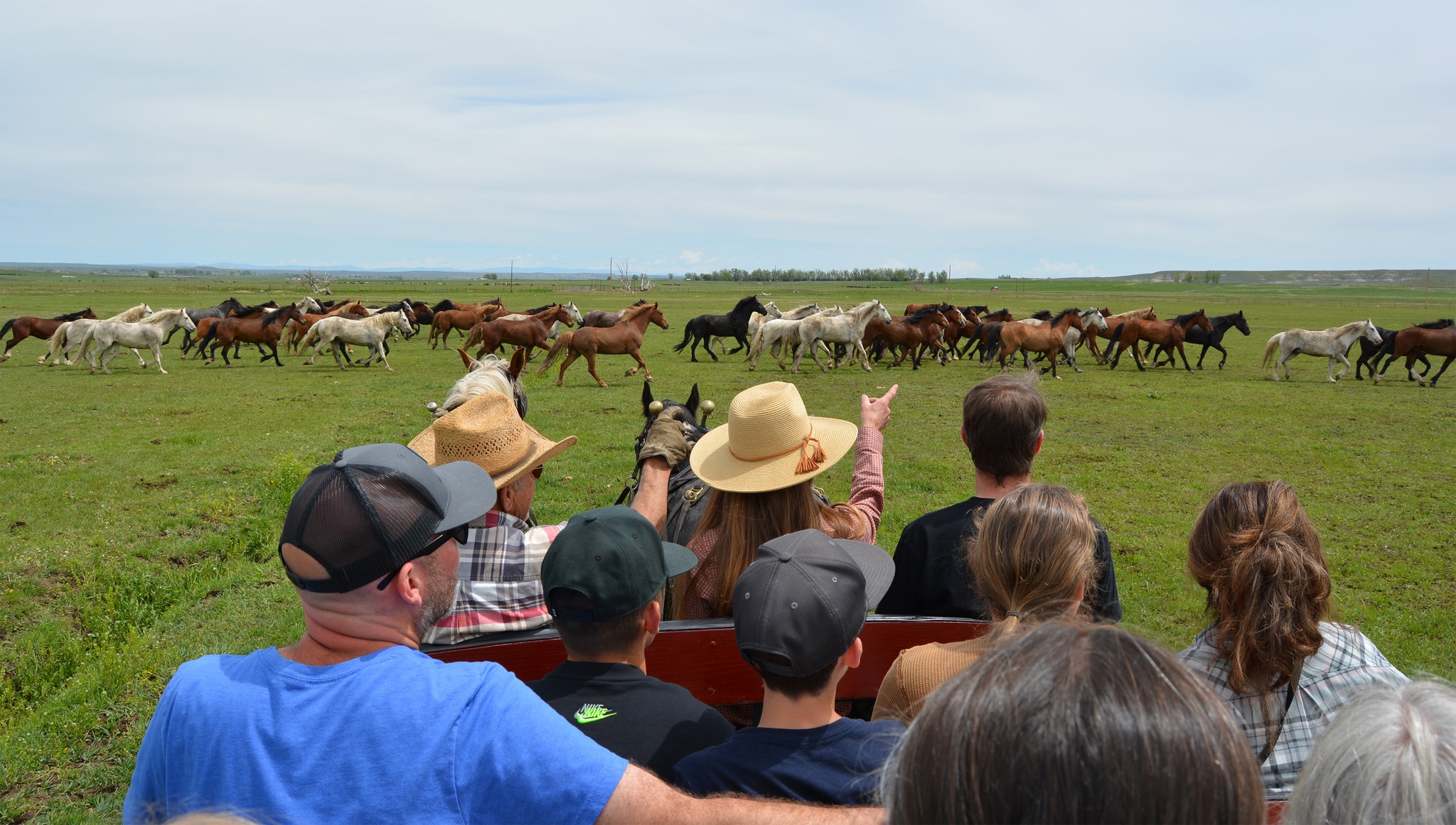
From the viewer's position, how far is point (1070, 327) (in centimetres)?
2066

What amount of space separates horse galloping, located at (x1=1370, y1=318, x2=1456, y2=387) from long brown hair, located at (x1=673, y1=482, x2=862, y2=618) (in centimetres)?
2064

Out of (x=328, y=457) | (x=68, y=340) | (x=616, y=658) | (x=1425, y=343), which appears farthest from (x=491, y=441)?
(x=68, y=340)

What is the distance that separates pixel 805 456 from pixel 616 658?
A: 1056 mm

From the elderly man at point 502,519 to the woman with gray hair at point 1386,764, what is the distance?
1.87 meters

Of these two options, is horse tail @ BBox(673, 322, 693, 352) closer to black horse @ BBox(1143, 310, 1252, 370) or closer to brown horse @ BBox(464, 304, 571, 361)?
brown horse @ BBox(464, 304, 571, 361)

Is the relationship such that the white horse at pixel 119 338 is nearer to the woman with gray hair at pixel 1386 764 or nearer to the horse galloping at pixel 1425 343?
the woman with gray hair at pixel 1386 764

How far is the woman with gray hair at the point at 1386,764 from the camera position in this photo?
0.90 m

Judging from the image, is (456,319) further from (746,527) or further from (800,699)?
(800,699)

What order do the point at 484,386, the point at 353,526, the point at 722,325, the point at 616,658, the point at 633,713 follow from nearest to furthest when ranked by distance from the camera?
1. the point at 353,526
2. the point at 633,713
3. the point at 616,658
4. the point at 484,386
5. the point at 722,325

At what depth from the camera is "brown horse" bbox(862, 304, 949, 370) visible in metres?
21.4

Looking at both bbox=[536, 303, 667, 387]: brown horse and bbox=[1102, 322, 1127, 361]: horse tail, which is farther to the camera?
bbox=[1102, 322, 1127, 361]: horse tail

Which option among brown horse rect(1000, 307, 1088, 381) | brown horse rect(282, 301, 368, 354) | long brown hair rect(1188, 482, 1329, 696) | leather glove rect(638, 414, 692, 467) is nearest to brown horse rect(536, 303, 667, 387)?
brown horse rect(282, 301, 368, 354)

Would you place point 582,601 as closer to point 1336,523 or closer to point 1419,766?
point 1419,766

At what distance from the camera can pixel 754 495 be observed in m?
2.67
